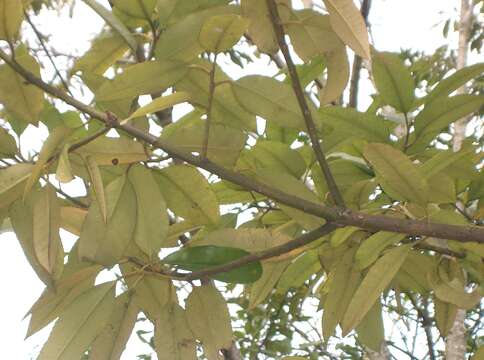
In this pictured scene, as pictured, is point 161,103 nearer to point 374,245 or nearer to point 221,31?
point 221,31

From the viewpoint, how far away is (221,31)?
0.51 meters

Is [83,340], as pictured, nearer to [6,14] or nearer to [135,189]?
[135,189]

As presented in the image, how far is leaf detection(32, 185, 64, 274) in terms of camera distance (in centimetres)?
50

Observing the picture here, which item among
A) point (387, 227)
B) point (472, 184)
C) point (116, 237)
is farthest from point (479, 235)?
point (116, 237)

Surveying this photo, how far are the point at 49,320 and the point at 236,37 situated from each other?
30 cm

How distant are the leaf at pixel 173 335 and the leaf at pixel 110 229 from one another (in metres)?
0.12

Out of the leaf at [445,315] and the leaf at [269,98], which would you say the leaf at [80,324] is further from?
the leaf at [445,315]

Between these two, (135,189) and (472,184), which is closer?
(135,189)

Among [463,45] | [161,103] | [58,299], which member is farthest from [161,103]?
[463,45]

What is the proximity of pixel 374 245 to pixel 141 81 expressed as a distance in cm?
24

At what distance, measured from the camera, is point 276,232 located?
2.07 feet

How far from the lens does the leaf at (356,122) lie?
64 centimetres

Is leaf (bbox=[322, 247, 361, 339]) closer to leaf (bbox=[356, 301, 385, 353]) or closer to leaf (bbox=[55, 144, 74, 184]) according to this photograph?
leaf (bbox=[356, 301, 385, 353])

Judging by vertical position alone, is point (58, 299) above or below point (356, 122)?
below
